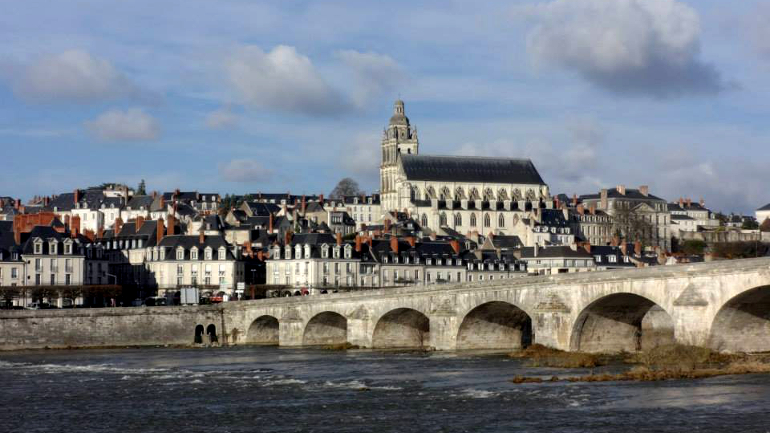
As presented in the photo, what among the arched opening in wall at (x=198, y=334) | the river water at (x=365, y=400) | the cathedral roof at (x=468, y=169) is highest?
the cathedral roof at (x=468, y=169)

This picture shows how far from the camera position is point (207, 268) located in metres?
95.5

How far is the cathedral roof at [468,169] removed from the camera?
169000 mm

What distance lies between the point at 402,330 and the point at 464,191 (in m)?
103

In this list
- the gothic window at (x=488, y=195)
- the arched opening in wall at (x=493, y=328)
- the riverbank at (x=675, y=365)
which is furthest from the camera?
the gothic window at (x=488, y=195)

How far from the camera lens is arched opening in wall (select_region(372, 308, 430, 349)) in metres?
64.9

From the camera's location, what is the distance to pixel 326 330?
71125 mm

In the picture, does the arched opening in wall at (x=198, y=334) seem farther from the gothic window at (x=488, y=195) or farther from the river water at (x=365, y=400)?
the gothic window at (x=488, y=195)

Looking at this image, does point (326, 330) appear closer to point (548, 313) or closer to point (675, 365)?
point (548, 313)

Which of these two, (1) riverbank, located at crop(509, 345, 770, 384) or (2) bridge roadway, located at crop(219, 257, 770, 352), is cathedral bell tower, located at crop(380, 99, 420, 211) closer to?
(2) bridge roadway, located at crop(219, 257, 770, 352)

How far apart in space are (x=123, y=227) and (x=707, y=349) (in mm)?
70234

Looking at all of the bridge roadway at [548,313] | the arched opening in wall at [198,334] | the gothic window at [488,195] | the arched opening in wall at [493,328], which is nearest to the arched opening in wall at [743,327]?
the bridge roadway at [548,313]

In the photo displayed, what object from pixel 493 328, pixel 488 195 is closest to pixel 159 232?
pixel 493 328

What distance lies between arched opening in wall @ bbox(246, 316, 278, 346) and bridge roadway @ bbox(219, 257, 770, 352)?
0.06m

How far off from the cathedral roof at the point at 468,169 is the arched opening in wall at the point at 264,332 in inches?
3641
